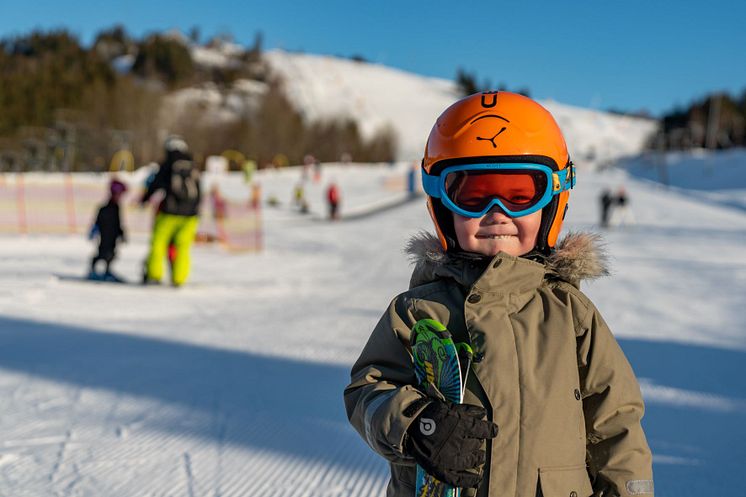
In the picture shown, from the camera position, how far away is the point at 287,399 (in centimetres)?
395

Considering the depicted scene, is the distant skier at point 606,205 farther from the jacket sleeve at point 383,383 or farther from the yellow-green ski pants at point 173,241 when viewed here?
the jacket sleeve at point 383,383

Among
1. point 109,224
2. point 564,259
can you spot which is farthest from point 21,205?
point 564,259

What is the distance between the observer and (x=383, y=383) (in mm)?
1644

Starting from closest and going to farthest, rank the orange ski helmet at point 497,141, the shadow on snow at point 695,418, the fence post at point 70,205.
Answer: the orange ski helmet at point 497,141 < the shadow on snow at point 695,418 < the fence post at point 70,205

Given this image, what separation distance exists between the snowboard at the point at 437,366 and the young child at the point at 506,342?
0.04m

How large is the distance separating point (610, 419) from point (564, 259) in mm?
423

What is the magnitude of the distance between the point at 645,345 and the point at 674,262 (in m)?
7.46

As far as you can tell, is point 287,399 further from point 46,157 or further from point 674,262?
point 46,157

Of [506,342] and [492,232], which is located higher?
Result: [492,232]

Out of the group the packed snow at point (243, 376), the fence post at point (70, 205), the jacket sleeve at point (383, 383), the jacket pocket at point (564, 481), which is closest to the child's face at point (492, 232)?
the jacket sleeve at point (383, 383)

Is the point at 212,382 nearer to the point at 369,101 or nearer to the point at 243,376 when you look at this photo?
the point at 243,376

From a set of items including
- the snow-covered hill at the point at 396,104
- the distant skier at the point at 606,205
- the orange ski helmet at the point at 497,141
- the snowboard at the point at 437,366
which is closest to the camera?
the snowboard at the point at 437,366

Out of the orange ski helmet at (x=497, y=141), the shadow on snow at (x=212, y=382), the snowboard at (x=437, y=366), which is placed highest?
the orange ski helmet at (x=497, y=141)

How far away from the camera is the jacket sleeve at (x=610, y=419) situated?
1.62 metres
